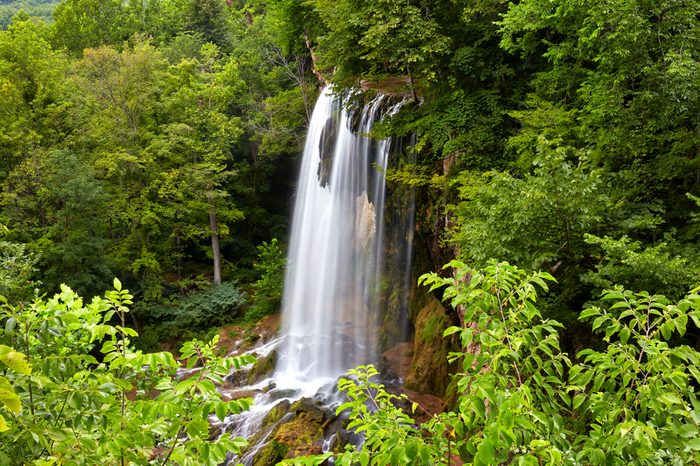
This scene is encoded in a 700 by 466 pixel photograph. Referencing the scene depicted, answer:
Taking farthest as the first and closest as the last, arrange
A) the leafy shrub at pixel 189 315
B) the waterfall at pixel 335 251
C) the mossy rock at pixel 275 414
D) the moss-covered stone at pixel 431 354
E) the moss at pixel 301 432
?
the leafy shrub at pixel 189 315
the waterfall at pixel 335 251
the mossy rock at pixel 275 414
the moss-covered stone at pixel 431 354
the moss at pixel 301 432

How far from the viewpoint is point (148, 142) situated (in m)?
18.8

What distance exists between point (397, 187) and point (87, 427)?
11.2 metres

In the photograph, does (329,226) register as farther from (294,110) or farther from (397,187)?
(294,110)

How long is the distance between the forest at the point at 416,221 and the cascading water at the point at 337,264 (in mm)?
1140

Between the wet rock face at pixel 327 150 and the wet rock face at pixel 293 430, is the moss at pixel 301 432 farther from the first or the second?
the wet rock face at pixel 327 150

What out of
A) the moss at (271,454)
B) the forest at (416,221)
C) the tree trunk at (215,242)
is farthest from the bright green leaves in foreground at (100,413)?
the tree trunk at (215,242)

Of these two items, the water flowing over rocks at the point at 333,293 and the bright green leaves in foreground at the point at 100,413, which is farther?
the water flowing over rocks at the point at 333,293

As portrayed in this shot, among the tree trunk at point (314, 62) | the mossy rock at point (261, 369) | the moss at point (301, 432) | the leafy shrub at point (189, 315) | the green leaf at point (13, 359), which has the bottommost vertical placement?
the mossy rock at point (261, 369)

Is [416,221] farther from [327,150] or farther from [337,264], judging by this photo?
[327,150]

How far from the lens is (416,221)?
12125mm

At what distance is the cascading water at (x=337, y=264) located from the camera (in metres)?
13.2

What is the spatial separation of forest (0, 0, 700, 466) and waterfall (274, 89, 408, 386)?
4.57 ft

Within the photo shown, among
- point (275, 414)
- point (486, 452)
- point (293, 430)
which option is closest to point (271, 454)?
point (293, 430)

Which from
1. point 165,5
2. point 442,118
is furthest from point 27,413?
point 165,5
